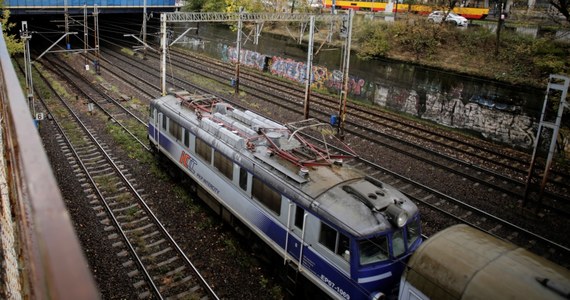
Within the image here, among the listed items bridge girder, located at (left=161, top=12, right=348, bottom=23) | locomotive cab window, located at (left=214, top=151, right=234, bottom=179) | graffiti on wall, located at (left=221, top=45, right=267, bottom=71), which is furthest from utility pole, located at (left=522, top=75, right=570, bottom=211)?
graffiti on wall, located at (left=221, top=45, right=267, bottom=71)

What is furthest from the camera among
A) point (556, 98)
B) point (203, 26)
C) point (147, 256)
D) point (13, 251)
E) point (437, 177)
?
point (203, 26)

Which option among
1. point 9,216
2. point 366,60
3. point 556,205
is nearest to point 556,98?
point 556,205

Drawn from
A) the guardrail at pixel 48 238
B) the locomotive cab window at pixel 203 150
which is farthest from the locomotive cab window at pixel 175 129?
the guardrail at pixel 48 238

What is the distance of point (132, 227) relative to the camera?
1471 cm

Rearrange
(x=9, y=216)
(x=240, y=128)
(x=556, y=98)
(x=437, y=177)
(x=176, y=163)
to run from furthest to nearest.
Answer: (x=556, y=98), (x=437, y=177), (x=176, y=163), (x=240, y=128), (x=9, y=216)

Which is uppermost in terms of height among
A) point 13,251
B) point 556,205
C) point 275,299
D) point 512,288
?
point 13,251

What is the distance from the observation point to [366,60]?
33031mm

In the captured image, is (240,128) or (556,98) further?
(556,98)

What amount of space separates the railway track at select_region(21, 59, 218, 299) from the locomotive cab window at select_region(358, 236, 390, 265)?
14.6 ft

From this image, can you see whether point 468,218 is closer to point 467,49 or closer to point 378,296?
point 378,296

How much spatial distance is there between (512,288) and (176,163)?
12.6m

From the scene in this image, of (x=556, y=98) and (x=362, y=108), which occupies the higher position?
(x=556, y=98)

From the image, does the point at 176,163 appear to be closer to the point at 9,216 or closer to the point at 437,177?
the point at 437,177

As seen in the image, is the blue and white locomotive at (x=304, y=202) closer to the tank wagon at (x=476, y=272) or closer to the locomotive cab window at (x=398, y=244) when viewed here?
the locomotive cab window at (x=398, y=244)
